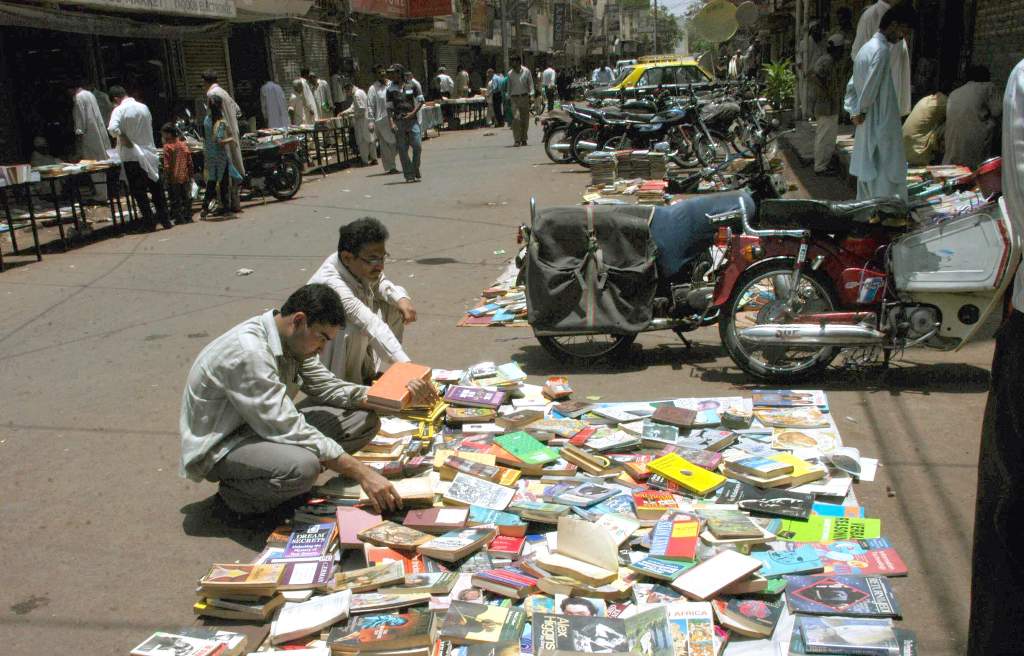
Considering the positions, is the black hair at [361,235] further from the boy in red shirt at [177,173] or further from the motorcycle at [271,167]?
the motorcycle at [271,167]

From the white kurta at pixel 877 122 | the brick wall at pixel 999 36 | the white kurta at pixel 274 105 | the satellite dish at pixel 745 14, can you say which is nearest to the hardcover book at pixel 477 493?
the white kurta at pixel 877 122

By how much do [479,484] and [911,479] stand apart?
186 cm

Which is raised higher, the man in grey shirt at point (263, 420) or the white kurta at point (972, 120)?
the white kurta at point (972, 120)

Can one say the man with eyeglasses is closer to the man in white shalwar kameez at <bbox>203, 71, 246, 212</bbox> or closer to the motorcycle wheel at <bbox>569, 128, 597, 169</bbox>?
the man in white shalwar kameez at <bbox>203, 71, 246, 212</bbox>

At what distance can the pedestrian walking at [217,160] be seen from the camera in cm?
1187

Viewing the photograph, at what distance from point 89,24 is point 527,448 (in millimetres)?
12093

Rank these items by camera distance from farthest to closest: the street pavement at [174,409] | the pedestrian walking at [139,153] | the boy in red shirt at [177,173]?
1. the boy in red shirt at [177,173]
2. the pedestrian walking at [139,153]
3. the street pavement at [174,409]

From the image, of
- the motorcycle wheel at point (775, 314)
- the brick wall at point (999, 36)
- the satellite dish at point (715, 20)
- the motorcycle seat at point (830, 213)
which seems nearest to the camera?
the motorcycle seat at point (830, 213)

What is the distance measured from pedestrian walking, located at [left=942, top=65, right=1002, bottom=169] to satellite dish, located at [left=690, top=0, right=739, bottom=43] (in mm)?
10204

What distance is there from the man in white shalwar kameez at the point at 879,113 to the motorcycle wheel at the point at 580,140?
797 cm

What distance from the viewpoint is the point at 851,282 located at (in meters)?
4.77

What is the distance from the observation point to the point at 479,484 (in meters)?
3.76

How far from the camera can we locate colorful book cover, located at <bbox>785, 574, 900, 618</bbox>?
110 inches

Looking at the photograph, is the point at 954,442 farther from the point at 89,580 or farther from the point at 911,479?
the point at 89,580
